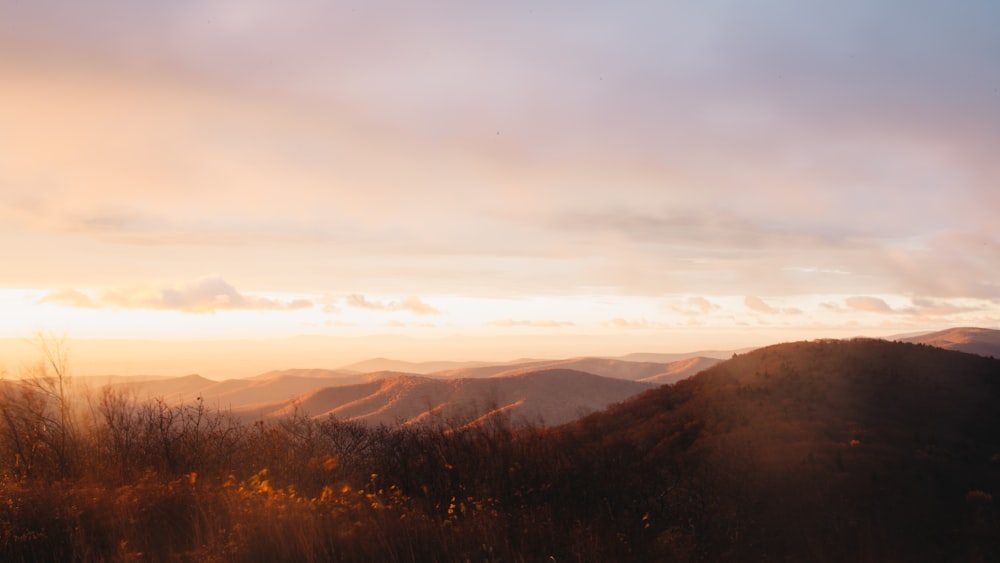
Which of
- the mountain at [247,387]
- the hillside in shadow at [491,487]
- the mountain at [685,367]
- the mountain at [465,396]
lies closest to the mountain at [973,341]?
the mountain at [685,367]

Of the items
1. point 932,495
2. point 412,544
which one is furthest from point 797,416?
point 412,544

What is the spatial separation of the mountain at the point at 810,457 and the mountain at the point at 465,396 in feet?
170

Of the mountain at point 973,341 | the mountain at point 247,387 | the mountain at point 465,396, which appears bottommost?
the mountain at point 247,387

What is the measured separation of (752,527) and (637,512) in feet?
32.1

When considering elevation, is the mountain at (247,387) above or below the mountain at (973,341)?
below

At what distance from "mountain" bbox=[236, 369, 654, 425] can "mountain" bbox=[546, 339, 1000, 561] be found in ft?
170

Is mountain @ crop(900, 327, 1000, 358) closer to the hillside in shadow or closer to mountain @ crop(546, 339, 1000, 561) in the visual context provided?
mountain @ crop(546, 339, 1000, 561)

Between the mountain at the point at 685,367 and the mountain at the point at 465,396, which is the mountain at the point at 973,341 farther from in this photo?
the mountain at the point at 465,396

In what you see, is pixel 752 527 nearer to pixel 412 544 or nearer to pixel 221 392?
pixel 412 544

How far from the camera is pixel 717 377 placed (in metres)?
34.8

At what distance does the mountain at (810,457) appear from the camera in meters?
13.6

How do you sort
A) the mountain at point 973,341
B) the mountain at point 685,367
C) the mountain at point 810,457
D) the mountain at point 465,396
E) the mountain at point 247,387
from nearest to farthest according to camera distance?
the mountain at point 810,457 → the mountain at point 465,396 → the mountain at point 247,387 → the mountain at point 973,341 → the mountain at point 685,367

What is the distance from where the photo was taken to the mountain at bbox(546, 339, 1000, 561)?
44.5ft

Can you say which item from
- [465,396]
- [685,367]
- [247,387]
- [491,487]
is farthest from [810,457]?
[685,367]
